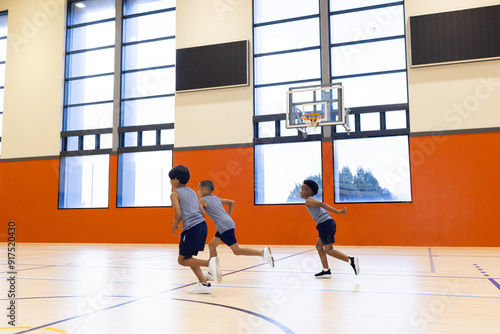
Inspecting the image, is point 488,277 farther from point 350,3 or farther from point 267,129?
point 350,3

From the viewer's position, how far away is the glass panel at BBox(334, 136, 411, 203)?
10.1 meters

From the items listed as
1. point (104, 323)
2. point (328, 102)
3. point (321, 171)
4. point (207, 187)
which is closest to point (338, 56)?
point (328, 102)

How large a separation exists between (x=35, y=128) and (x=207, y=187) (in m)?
10.5

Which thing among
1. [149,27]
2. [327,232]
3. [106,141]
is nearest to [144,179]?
[106,141]

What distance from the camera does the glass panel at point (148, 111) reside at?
12.3 metres

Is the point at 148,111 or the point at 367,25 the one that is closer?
the point at 367,25

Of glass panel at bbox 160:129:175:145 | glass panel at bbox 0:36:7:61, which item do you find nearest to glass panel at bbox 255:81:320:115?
glass panel at bbox 160:129:175:145

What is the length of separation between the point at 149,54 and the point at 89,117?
257 centimetres

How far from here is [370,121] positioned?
10.5 meters

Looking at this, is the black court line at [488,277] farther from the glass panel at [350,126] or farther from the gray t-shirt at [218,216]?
the glass panel at [350,126]

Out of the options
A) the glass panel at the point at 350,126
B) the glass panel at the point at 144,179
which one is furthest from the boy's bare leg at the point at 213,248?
the glass panel at the point at 144,179

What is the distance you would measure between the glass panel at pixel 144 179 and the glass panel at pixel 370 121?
17.0 feet

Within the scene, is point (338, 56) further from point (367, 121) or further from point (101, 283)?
point (101, 283)

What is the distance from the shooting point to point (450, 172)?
9.69m
